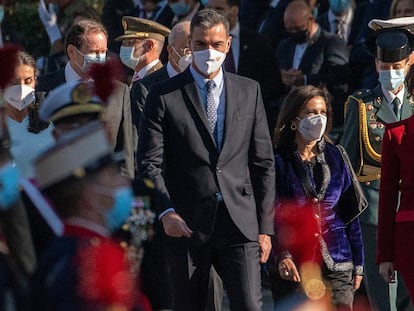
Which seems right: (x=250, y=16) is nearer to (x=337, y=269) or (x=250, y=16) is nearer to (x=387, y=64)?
(x=387, y=64)

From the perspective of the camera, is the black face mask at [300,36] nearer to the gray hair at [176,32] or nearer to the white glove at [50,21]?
the gray hair at [176,32]

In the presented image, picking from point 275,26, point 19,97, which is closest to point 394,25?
point 19,97

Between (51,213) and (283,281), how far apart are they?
3.17m

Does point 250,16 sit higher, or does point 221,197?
point 221,197

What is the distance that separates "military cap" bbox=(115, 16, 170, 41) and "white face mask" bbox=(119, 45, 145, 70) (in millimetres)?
112

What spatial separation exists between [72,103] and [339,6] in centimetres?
747

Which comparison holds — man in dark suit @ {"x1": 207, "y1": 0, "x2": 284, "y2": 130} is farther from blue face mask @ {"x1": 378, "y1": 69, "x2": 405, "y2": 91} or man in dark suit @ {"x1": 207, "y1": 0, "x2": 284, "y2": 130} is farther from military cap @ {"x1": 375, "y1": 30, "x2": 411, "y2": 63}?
blue face mask @ {"x1": 378, "y1": 69, "x2": 405, "y2": 91}

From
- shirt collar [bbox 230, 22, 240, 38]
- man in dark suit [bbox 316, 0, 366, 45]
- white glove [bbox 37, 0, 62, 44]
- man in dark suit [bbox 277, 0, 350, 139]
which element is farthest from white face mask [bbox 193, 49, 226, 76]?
white glove [bbox 37, 0, 62, 44]

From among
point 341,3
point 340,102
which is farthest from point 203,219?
point 341,3

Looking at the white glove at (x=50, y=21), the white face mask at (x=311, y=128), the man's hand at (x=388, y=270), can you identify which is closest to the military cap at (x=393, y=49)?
the white face mask at (x=311, y=128)

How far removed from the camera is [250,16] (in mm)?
14039

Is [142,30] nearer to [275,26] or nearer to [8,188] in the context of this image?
[275,26]

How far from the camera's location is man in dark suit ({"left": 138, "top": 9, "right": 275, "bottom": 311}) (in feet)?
27.5

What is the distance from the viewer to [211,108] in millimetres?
8516
